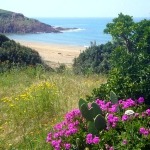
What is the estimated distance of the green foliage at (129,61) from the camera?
229 inches

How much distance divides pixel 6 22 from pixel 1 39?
79937 mm

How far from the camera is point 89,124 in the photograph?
468cm

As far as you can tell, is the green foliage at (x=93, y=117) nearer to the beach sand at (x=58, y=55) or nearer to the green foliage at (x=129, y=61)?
the green foliage at (x=129, y=61)

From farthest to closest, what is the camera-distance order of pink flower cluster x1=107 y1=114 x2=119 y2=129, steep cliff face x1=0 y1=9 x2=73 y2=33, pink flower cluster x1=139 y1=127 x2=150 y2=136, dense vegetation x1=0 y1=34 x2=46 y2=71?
steep cliff face x1=0 y1=9 x2=73 y2=33 < dense vegetation x1=0 y1=34 x2=46 y2=71 < pink flower cluster x1=107 y1=114 x2=119 y2=129 < pink flower cluster x1=139 y1=127 x2=150 y2=136

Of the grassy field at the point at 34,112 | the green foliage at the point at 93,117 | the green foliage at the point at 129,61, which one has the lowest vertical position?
the grassy field at the point at 34,112

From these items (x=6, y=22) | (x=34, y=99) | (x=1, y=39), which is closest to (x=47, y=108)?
(x=34, y=99)

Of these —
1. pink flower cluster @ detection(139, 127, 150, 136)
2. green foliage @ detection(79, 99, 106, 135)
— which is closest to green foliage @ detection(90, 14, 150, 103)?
green foliage @ detection(79, 99, 106, 135)

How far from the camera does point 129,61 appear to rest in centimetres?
608

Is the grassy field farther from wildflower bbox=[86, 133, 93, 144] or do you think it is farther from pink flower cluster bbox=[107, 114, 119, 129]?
pink flower cluster bbox=[107, 114, 119, 129]

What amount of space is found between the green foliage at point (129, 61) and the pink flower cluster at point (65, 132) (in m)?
1.01

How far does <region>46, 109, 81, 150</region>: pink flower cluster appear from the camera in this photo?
4.63m

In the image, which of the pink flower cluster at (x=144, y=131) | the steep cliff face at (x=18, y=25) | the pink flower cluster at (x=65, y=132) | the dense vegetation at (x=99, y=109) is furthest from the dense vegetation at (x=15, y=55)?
the steep cliff face at (x=18, y=25)

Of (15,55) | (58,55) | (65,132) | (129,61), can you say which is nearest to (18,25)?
(58,55)

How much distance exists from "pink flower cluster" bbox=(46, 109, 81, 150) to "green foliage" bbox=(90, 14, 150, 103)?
39.9 inches
